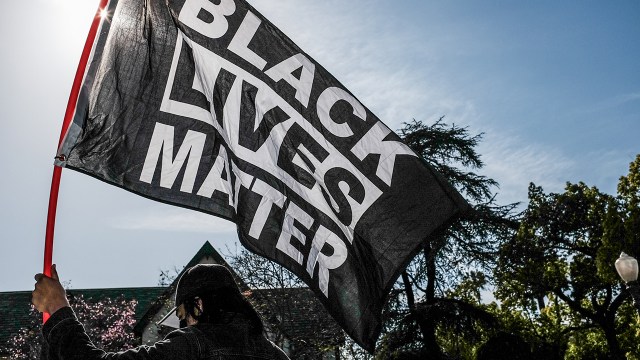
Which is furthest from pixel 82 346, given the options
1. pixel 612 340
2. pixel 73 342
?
pixel 612 340

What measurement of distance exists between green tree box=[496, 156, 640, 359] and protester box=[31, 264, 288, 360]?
21293 millimetres

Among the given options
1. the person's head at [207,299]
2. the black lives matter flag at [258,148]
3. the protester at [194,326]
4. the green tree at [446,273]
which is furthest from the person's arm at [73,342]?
the green tree at [446,273]

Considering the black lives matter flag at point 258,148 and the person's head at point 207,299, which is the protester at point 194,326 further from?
the black lives matter flag at point 258,148

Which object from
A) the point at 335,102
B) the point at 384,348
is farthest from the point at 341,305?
the point at 384,348

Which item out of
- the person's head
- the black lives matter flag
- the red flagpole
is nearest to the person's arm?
the person's head

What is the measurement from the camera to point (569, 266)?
23.9 m

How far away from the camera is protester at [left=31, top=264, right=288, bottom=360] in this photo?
2.47m

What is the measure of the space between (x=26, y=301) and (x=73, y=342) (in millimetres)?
38196

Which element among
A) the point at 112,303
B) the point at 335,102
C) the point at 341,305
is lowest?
the point at 341,305

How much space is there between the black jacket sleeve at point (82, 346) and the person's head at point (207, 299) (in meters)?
0.17

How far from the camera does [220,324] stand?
2.73 m

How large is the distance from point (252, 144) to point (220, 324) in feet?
5.26

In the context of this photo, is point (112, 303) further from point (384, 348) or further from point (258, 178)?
point (258, 178)

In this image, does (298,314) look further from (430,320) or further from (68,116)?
(68,116)
